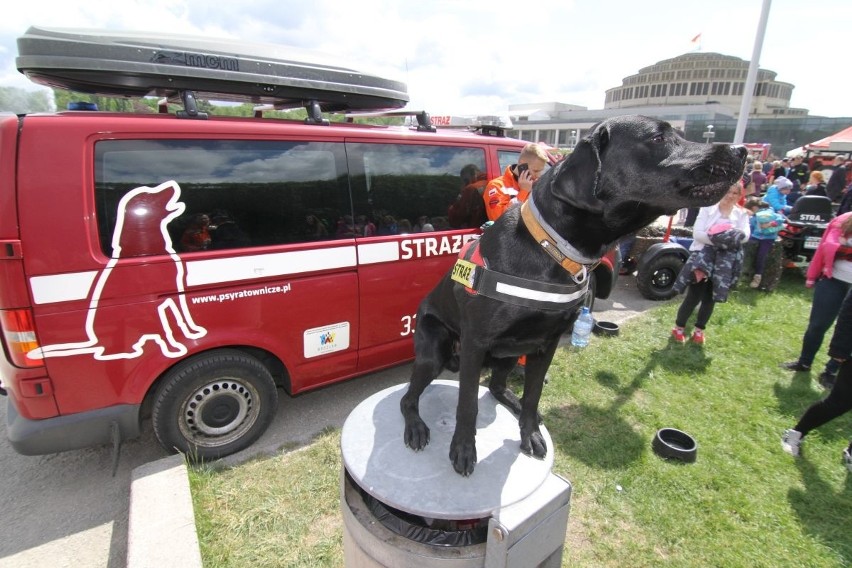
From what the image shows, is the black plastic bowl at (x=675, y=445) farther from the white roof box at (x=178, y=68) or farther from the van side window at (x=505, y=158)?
the white roof box at (x=178, y=68)

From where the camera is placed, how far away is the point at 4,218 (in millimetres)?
2213

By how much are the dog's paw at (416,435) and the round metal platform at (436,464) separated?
0.02m

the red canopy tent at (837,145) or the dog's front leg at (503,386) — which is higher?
the red canopy tent at (837,145)

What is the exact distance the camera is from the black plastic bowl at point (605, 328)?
5484mm

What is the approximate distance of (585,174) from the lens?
155 centimetres

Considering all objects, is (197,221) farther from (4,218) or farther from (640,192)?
(640,192)

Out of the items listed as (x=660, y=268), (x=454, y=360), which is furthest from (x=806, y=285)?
(x=454, y=360)

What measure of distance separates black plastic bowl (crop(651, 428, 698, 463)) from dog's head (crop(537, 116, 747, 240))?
7.77ft

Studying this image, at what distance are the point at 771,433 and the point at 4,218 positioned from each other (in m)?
5.45

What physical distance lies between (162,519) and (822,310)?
5.91 meters

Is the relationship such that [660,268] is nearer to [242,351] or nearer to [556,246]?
[556,246]

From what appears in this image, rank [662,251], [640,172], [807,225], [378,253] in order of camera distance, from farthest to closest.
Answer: [807,225] < [662,251] < [378,253] < [640,172]

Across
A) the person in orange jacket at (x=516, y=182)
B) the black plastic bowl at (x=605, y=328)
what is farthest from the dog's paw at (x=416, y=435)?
the black plastic bowl at (x=605, y=328)

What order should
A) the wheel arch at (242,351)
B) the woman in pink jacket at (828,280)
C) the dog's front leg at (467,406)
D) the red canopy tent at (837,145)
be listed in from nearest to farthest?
the dog's front leg at (467,406)
the wheel arch at (242,351)
the woman in pink jacket at (828,280)
the red canopy tent at (837,145)
